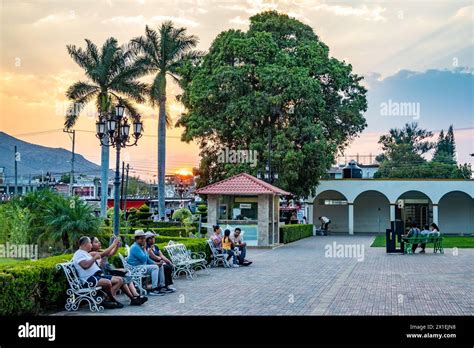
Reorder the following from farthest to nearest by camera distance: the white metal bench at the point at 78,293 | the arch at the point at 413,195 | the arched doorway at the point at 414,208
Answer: the arched doorway at the point at 414,208 < the arch at the point at 413,195 < the white metal bench at the point at 78,293

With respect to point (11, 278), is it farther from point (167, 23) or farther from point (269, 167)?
point (167, 23)

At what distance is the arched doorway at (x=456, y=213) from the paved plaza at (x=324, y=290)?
1094 inches

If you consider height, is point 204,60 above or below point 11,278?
above

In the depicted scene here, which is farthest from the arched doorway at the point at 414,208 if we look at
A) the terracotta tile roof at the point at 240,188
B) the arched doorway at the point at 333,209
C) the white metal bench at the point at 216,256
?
the white metal bench at the point at 216,256

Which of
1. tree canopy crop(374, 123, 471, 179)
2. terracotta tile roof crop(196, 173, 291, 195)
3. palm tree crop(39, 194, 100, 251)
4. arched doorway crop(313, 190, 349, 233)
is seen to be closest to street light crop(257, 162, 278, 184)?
terracotta tile roof crop(196, 173, 291, 195)

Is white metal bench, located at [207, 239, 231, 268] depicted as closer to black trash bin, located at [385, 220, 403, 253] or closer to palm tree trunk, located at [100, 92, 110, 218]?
black trash bin, located at [385, 220, 403, 253]

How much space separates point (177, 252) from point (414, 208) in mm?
34836

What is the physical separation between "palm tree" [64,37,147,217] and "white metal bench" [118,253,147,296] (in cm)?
2751

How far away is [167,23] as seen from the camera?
133ft

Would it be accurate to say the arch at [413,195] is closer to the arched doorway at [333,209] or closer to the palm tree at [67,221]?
the arched doorway at [333,209]

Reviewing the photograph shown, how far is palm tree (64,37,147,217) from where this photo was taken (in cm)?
3906

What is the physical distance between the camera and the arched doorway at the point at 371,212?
48.7 m
